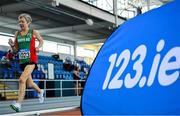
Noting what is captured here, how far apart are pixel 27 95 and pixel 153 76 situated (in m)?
9.88

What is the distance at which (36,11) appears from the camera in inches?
538

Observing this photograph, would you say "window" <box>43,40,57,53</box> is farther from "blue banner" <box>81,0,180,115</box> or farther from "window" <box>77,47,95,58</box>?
"blue banner" <box>81,0,180,115</box>

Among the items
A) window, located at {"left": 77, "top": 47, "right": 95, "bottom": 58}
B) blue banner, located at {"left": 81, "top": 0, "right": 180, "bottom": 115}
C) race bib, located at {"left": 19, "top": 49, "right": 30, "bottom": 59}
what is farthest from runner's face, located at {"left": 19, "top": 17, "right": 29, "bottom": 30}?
window, located at {"left": 77, "top": 47, "right": 95, "bottom": 58}

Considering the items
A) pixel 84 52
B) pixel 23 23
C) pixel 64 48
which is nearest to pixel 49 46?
pixel 64 48

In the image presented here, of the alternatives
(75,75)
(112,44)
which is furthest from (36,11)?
(112,44)

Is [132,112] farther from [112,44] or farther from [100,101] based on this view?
[112,44]

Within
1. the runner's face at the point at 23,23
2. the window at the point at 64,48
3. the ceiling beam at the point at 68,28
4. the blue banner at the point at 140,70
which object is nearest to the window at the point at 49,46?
the window at the point at 64,48

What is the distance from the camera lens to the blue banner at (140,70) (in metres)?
1.11

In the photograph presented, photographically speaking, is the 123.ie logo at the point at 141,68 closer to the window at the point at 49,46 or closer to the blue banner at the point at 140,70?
the blue banner at the point at 140,70

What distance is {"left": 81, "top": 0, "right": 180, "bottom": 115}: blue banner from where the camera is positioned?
111 centimetres

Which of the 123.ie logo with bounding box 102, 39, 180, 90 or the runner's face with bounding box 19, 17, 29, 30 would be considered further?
the runner's face with bounding box 19, 17, 29, 30

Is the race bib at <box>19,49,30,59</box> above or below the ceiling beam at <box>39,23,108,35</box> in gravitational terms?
below

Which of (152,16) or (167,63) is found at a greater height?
(152,16)

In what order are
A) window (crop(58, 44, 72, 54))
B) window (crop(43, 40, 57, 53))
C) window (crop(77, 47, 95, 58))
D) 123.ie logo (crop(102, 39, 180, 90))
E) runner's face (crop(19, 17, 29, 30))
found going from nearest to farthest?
1. 123.ie logo (crop(102, 39, 180, 90))
2. runner's face (crop(19, 17, 29, 30))
3. window (crop(43, 40, 57, 53))
4. window (crop(58, 44, 72, 54))
5. window (crop(77, 47, 95, 58))
